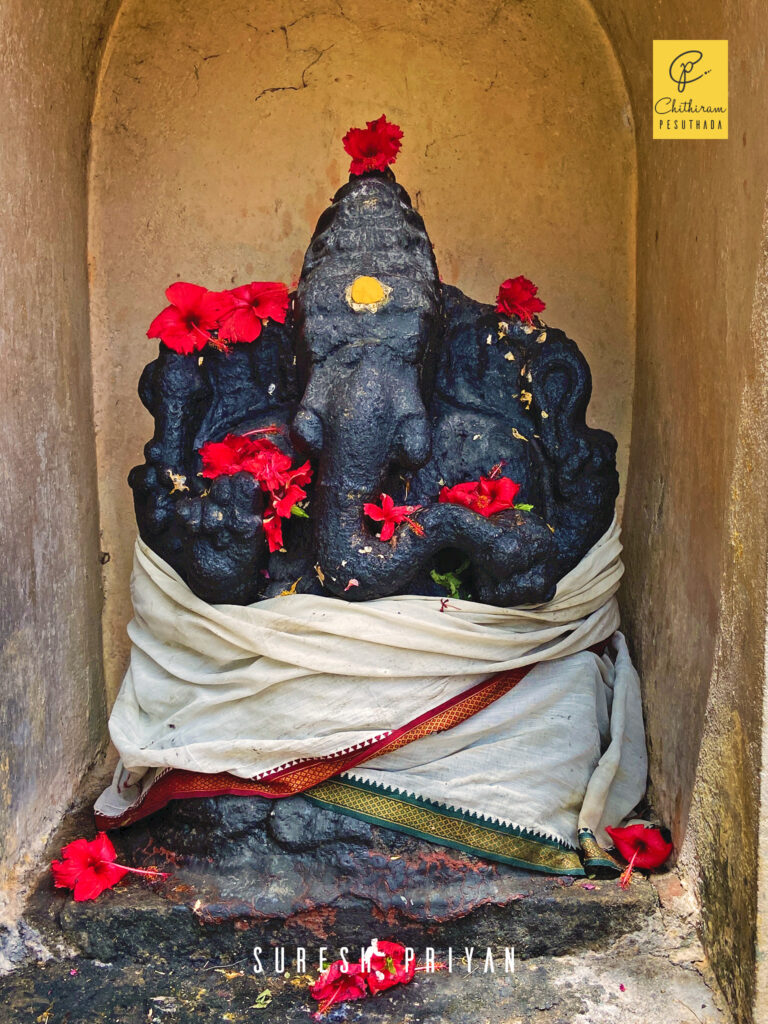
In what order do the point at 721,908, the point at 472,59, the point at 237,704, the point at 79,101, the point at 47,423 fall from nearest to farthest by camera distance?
the point at 721,908
the point at 237,704
the point at 47,423
the point at 79,101
the point at 472,59

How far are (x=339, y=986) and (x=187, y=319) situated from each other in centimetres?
161

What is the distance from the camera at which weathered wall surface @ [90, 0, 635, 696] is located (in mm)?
3715

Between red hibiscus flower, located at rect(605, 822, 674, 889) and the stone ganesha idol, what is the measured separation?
0.59m

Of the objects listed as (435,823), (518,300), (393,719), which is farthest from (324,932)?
(518,300)

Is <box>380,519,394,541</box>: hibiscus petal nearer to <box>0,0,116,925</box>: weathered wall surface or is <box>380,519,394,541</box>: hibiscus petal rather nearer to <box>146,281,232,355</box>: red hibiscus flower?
<box>146,281,232,355</box>: red hibiscus flower

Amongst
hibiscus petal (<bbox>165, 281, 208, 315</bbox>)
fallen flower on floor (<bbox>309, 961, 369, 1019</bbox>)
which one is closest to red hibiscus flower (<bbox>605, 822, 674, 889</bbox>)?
fallen flower on floor (<bbox>309, 961, 369, 1019</bbox>)

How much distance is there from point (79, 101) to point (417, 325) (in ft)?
4.24

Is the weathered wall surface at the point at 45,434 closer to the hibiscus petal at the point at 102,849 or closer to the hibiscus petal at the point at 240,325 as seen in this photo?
the hibiscus petal at the point at 102,849

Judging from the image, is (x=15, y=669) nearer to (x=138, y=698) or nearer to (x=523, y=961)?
(x=138, y=698)

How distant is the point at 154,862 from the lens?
2986mm

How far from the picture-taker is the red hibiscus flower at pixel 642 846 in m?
2.93

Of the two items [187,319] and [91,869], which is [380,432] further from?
[91,869]

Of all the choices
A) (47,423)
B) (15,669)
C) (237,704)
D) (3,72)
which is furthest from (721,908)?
(3,72)

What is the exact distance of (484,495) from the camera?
9.91ft
